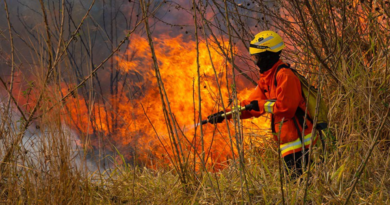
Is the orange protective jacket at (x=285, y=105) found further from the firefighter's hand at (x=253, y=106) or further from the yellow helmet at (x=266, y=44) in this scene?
the yellow helmet at (x=266, y=44)

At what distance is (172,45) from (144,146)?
96.7 inches

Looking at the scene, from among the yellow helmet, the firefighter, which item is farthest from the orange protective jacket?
the yellow helmet

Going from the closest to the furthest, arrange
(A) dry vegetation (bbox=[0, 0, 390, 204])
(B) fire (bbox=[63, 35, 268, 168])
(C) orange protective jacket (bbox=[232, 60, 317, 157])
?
(A) dry vegetation (bbox=[0, 0, 390, 204])
(C) orange protective jacket (bbox=[232, 60, 317, 157])
(B) fire (bbox=[63, 35, 268, 168])

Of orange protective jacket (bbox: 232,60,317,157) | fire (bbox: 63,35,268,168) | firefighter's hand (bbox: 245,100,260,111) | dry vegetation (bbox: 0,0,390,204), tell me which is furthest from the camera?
fire (bbox: 63,35,268,168)

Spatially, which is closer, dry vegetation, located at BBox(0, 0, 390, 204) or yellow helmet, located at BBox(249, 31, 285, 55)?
dry vegetation, located at BBox(0, 0, 390, 204)

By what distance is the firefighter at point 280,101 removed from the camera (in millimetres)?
3777

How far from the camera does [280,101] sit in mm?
3768

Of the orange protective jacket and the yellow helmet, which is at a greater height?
the yellow helmet

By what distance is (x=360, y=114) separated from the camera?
13.2 ft

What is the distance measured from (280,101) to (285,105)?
0.17ft

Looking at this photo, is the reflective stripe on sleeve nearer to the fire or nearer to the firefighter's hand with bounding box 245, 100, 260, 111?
the firefighter's hand with bounding box 245, 100, 260, 111

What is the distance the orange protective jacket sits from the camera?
12.4 ft

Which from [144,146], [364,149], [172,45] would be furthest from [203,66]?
[364,149]

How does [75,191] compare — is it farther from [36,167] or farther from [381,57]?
[381,57]
